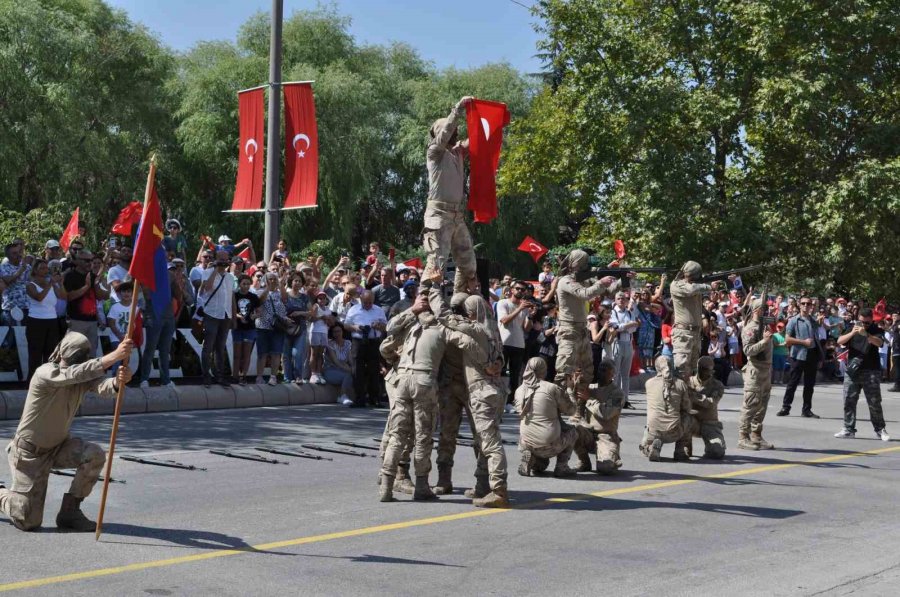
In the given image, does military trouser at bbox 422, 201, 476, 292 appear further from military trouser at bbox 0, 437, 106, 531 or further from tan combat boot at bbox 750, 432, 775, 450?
military trouser at bbox 0, 437, 106, 531

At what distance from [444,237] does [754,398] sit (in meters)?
4.56

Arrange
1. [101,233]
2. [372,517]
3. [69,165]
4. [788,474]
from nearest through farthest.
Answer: [372,517] < [788,474] < [69,165] < [101,233]

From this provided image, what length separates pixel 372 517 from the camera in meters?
9.27

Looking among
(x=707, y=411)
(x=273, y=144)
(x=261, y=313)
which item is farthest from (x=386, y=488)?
(x=273, y=144)

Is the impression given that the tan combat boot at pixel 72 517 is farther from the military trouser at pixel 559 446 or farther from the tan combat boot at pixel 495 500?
the military trouser at pixel 559 446

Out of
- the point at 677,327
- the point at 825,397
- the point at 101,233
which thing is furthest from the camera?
the point at 101,233

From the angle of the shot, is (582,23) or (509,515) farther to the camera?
(582,23)

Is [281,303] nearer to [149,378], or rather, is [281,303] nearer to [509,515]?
[149,378]

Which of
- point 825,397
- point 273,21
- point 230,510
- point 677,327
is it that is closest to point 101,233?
point 273,21

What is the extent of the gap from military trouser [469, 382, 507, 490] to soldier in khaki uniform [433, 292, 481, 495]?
29cm

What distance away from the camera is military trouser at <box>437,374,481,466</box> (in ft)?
33.8

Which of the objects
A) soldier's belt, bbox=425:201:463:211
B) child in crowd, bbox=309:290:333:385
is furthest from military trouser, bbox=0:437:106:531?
child in crowd, bbox=309:290:333:385

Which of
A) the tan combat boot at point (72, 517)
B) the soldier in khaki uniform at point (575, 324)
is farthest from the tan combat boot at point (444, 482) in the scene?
the tan combat boot at point (72, 517)

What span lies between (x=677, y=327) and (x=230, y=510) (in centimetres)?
700
